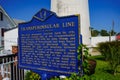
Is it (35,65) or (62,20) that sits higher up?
(62,20)

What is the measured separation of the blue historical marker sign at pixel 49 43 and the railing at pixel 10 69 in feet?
1.83

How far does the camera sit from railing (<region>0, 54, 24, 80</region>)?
7316mm

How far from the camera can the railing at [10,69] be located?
732 cm

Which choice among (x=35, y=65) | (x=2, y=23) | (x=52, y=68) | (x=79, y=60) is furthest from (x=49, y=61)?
(x=2, y=23)

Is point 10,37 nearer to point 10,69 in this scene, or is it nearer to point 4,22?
point 4,22

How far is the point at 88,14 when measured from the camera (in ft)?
84.3

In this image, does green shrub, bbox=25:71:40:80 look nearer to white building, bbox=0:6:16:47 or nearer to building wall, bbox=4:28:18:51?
building wall, bbox=4:28:18:51

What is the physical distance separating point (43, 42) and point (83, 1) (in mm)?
18924

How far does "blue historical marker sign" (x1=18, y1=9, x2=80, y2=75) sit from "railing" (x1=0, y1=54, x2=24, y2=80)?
1.83 feet

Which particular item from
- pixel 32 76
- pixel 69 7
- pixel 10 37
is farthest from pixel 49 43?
pixel 10 37

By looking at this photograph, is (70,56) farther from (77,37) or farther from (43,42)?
(43,42)

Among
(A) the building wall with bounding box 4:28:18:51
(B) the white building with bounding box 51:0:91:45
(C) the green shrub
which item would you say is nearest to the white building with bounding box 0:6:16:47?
(A) the building wall with bounding box 4:28:18:51

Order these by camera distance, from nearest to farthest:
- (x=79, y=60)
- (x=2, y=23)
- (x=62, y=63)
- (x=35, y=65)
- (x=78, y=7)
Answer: (x=79, y=60)
(x=62, y=63)
(x=35, y=65)
(x=78, y=7)
(x=2, y=23)

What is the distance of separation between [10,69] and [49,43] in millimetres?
2200
